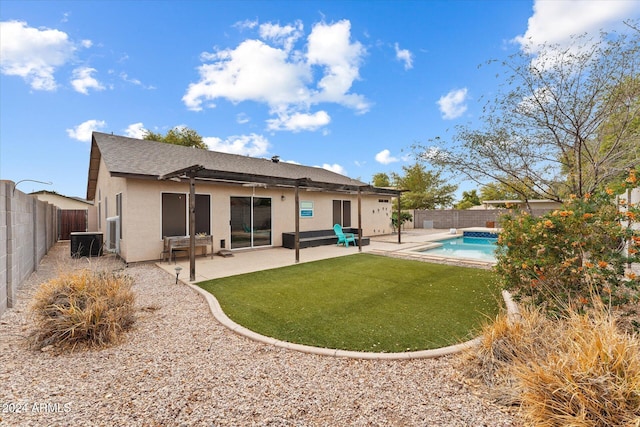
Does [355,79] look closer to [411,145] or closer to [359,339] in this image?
[411,145]

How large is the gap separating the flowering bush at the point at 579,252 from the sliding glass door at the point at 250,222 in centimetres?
894

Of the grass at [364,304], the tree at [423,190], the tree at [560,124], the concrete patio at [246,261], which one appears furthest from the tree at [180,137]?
the tree at [560,124]

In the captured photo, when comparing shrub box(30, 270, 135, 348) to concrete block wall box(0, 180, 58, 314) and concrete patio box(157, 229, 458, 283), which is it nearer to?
concrete block wall box(0, 180, 58, 314)

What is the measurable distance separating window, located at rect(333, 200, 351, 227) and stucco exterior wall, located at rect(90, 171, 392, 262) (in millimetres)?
323

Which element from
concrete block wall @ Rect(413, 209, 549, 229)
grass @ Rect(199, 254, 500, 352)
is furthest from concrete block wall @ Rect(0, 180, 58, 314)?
concrete block wall @ Rect(413, 209, 549, 229)

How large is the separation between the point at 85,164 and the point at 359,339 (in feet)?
54.5

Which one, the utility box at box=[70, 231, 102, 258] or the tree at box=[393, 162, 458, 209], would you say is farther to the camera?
the tree at box=[393, 162, 458, 209]

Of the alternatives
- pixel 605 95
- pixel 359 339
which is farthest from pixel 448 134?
pixel 359 339

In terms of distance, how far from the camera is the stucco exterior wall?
8508 mm

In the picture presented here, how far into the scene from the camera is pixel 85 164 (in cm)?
1396

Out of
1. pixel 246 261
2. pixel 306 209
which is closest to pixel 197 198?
pixel 246 261

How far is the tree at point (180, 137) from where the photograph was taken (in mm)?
26578

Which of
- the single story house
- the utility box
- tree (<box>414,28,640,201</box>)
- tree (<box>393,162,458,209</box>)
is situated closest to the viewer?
tree (<box>414,28,640,201</box>)

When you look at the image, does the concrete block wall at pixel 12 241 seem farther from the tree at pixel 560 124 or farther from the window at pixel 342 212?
the window at pixel 342 212
